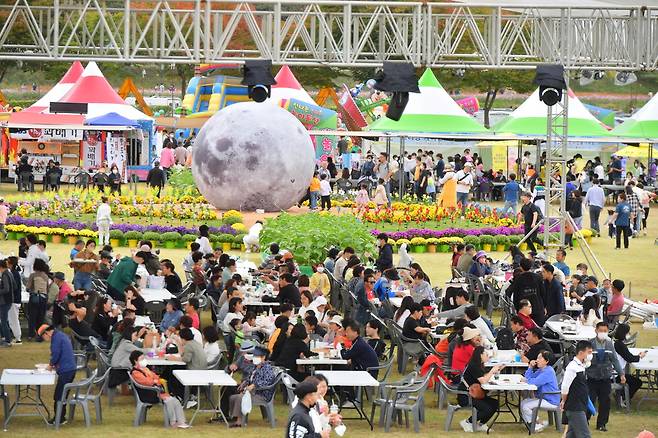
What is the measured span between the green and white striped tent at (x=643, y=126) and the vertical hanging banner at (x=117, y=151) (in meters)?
17.5

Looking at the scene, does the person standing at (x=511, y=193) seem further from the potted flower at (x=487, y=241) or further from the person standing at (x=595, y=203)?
the potted flower at (x=487, y=241)

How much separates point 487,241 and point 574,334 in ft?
47.8

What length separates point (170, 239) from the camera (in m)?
34.0

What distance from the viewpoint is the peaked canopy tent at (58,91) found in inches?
2119

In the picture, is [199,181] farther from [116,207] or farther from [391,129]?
[391,129]

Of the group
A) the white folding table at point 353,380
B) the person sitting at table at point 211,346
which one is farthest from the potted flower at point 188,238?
the white folding table at point 353,380

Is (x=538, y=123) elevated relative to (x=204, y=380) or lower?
elevated

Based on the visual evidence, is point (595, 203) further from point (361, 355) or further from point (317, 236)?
point (361, 355)

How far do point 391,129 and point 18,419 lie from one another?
30107mm

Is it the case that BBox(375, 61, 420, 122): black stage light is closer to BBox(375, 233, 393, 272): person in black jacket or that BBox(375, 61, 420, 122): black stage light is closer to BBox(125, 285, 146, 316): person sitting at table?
BBox(375, 233, 393, 272): person in black jacket

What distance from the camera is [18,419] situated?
17.7 m

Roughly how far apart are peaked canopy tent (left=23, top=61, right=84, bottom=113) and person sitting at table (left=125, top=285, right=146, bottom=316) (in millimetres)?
32147

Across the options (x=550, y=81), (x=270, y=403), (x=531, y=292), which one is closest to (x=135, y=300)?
(x=270, y=403)

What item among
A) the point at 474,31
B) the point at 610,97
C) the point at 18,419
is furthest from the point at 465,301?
the point at 610,97
